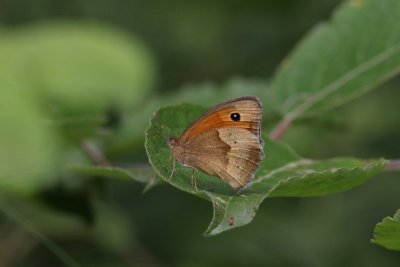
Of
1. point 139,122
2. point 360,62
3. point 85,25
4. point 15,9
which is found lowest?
point 139,122

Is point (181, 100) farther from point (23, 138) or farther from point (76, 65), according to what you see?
point (76, 65)

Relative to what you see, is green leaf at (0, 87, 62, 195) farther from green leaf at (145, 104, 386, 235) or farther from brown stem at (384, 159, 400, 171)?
brown stem at (384, 159, 400, 171)

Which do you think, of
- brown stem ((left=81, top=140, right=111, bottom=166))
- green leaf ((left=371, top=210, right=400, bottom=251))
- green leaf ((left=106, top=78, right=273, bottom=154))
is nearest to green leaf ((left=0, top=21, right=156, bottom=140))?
green leaf ((left=106, top=78, right=273, bottom=154))

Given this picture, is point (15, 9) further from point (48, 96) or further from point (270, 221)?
point (270, 221)

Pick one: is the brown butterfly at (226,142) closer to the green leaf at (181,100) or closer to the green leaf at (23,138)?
the green leaf at (181,100)

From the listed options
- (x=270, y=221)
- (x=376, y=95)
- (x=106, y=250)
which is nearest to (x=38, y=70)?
(x=106, y=250)

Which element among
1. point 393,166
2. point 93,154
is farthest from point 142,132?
point 393,166

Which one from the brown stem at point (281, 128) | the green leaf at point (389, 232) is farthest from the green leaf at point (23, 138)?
the green leaf at point (389, 232)
